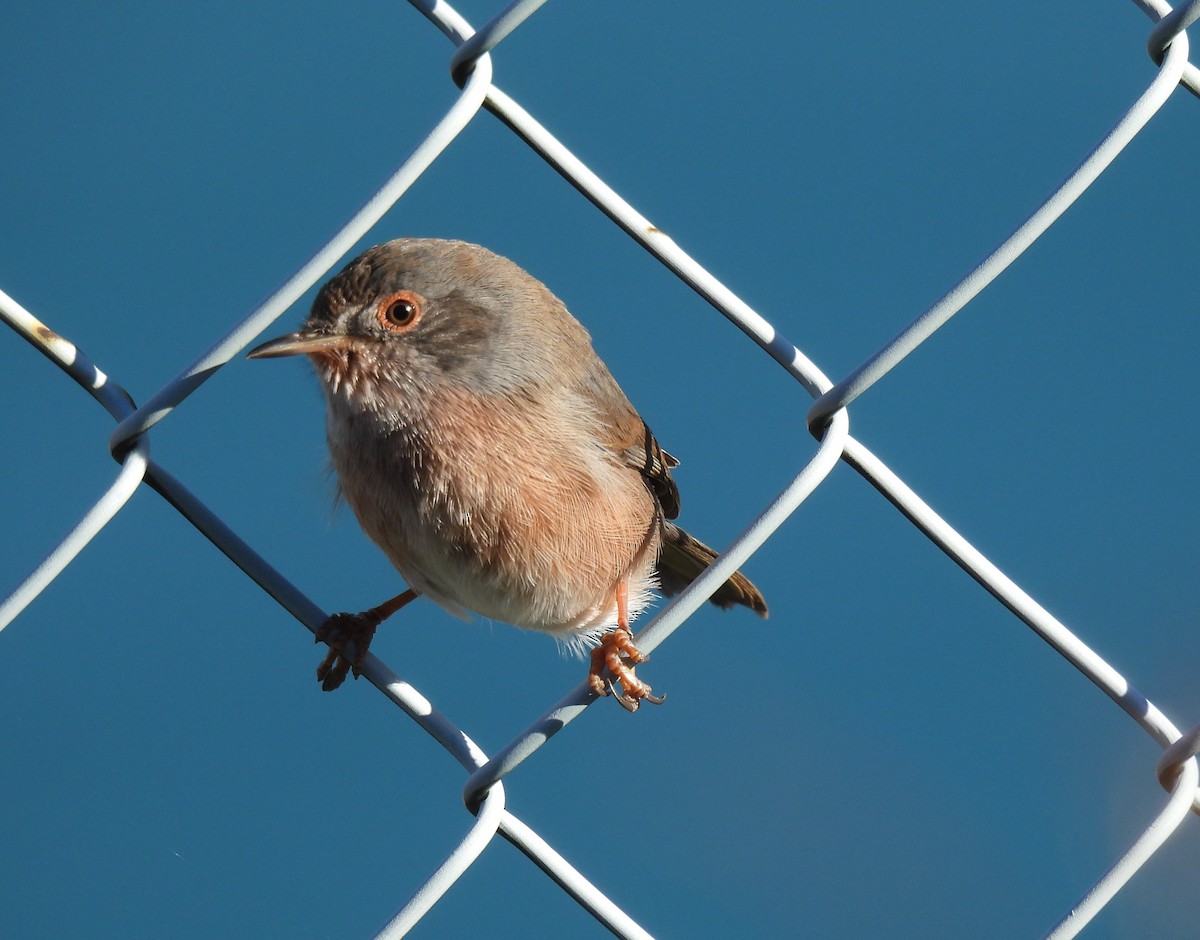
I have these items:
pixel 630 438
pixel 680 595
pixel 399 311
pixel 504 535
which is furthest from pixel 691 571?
pixel 680 595

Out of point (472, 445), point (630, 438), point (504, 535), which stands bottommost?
point (504, 535)

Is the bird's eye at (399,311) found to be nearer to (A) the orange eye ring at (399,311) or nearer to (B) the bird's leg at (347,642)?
(A) the orange eye ring at (399,311)

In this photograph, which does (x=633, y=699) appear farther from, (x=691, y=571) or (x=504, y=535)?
(x=691, y=571)

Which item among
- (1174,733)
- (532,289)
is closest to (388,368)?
(532,289)

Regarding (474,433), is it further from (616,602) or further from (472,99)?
(472,99)

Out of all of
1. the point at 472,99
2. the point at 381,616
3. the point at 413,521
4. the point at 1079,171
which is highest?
the point at 1079,171

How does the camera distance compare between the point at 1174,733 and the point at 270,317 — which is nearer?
the point at 270,317
